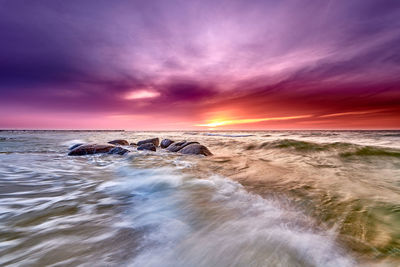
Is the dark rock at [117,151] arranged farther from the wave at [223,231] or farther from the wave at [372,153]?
the wave at [372,153]

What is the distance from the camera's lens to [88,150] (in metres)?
7.62

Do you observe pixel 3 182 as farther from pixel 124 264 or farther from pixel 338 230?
pixel 338 230

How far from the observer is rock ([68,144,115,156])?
733 cm

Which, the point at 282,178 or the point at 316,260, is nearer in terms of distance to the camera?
the point at 316,260

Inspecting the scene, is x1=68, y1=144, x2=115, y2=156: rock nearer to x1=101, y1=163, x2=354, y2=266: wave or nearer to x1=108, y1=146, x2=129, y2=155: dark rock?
x1=108, y1=146, x2=129, y2=155: dark rock

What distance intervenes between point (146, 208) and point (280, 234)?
161 centimetres

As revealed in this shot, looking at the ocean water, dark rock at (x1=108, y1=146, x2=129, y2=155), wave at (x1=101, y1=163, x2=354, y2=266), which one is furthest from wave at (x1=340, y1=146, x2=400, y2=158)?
dark rock at (x1=108, y1=146, x2=129, y2=155)

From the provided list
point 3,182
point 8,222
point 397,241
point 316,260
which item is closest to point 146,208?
point 8,222

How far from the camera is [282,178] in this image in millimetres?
3758

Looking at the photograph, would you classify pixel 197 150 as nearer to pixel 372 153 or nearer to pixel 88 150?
pixel 88 150

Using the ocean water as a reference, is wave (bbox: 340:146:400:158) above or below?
below

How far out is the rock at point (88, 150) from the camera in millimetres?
7335

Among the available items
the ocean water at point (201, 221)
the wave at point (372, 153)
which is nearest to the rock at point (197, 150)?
the ocean water at point (201, 221)

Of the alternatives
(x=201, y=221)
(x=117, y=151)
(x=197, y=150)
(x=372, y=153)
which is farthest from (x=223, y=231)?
(x=372, y=153)
